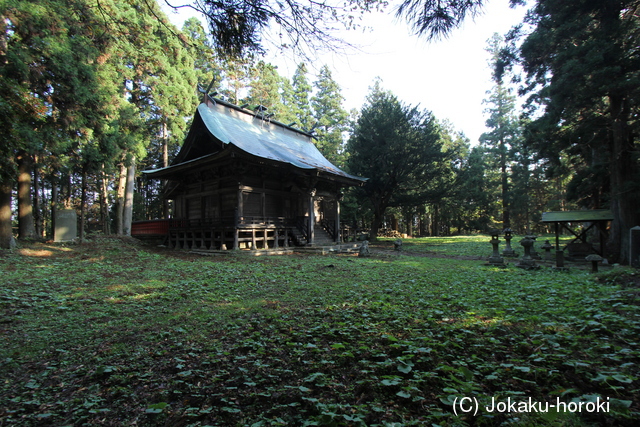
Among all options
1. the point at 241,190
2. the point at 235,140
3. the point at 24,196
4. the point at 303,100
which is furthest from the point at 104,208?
the point at 303,100

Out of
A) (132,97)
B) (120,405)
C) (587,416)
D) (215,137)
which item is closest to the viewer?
(587,416)

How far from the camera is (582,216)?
1208 centimetres

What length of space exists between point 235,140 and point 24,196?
29.3 ft

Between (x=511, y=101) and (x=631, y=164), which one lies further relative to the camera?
(x=511, y=101)

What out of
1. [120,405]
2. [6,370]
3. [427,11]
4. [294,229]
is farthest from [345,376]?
[294,229]

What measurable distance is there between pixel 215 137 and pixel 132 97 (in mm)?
9846

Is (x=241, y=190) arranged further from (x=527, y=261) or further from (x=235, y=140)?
(x=527, y=261)

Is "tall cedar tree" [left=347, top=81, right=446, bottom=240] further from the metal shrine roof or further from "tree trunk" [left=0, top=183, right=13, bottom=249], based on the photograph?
"tree trunk" [left=0, top=183, right=13, bottom=249]

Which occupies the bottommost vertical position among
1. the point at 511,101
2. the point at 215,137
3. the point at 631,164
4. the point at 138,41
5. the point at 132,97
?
the point at 631,164

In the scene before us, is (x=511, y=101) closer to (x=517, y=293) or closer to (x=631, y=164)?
(x=631, y=164)

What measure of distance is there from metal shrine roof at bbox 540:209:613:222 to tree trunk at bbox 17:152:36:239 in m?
22.3

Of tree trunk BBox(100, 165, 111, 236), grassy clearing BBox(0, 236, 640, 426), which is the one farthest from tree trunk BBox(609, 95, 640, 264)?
tree trunk BBox(100, 165, 111, 236)

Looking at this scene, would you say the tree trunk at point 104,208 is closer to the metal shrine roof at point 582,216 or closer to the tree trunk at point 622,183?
the metal shrine roof at point 582,216

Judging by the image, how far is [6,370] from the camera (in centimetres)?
250
